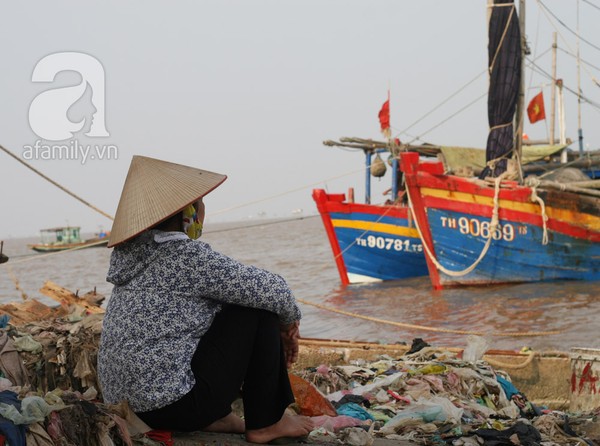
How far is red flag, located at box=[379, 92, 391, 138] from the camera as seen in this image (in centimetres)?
1456

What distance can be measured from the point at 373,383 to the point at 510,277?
916 centimetres

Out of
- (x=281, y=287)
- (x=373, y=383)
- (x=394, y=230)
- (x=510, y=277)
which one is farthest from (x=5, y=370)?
(x=394, y=230)

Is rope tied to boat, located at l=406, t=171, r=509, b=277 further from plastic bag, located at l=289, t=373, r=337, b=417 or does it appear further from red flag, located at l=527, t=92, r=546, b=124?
plastic bag, located at l=289, t=373, r=337, b=417

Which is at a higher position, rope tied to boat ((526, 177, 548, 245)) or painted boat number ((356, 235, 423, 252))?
rope tied to boat ((526, 177, 548, 245))

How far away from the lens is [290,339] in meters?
2.47

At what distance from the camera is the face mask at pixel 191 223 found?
93.4 inches

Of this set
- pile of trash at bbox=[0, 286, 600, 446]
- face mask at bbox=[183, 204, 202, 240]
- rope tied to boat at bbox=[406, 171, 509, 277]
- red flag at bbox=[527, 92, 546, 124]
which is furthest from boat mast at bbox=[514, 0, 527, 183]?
face mask at bbox=[183, 204, 202, 240]

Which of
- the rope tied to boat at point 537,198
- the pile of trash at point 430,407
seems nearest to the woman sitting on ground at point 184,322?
the pile of trash at point 430,407

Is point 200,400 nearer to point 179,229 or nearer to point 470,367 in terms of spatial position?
point 179,229

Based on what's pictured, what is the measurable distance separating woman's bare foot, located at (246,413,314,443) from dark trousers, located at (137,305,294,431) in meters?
0.02

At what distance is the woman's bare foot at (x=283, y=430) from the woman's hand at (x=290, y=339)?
21cm

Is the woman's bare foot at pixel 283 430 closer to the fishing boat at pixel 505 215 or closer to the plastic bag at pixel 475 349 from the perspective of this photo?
the plastic bag at pixel 475 349


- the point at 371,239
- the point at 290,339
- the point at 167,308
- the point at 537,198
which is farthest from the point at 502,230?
the point at 167,308

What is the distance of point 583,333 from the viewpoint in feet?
25.0
